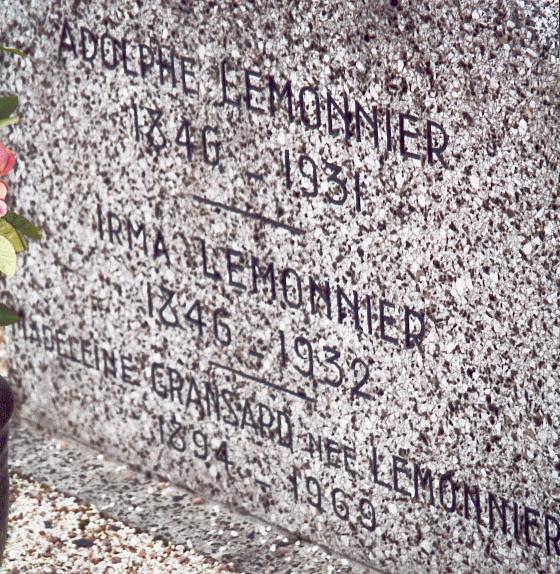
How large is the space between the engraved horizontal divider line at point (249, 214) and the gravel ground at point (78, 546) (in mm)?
946

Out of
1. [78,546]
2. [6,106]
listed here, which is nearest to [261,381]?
[78,546]

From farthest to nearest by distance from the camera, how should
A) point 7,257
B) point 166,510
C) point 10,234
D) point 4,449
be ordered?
point 166,510, point 4,449, point 10,234, point 7,257

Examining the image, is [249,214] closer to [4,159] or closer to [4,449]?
[4,159]

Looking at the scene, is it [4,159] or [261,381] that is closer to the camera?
[4,159]

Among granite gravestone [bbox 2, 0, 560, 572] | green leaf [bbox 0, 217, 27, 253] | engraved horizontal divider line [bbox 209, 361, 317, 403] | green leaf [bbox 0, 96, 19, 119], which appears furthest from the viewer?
engraved horizontal divider line [bbox 209, 361, 317, 403]

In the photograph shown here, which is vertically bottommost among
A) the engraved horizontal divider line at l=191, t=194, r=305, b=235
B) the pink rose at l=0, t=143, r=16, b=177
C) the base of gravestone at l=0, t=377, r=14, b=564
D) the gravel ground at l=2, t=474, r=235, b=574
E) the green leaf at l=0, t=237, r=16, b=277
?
the gravel ground at l=2, t=474, r=235, b=574

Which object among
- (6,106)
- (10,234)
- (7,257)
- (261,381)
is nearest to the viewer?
(7,257)

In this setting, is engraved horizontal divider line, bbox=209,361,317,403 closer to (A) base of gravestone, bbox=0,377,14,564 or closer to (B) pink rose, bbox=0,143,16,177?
(A) base of gravestone, bbox=0,377,14,564

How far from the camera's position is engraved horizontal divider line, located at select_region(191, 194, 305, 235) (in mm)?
3604

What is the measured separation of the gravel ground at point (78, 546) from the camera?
3.79m

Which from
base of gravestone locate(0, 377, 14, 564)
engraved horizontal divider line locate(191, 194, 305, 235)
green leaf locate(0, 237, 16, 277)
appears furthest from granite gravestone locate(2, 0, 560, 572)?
green leaf locate(0, 237, 16, 277)

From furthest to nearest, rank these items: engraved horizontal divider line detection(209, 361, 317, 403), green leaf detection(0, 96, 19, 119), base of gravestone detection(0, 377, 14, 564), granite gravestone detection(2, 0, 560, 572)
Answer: engraved horizontal divider line detection(209, 361, 317, 403), base of gravestone detection(0, 377, 14, 564), green leaf detection(0, 96, 19, 119), granite gravestone detection(2, 0, 560, 572)

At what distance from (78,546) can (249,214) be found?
42.0 inches

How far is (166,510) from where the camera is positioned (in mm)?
4039
